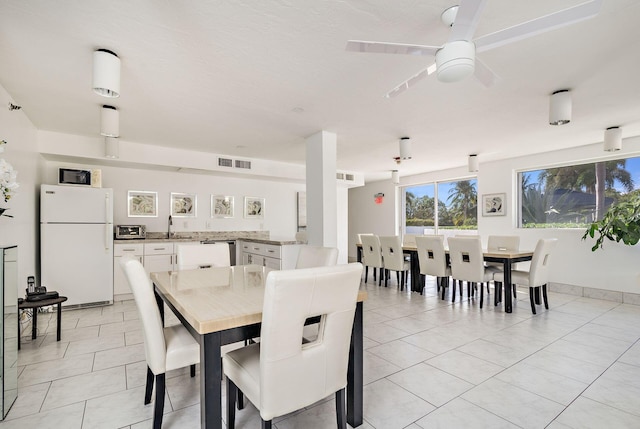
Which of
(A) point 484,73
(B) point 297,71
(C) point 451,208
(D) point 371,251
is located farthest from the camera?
(C) point 451,208

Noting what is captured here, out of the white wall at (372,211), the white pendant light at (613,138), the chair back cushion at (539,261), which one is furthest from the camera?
the white wall at (372,211)

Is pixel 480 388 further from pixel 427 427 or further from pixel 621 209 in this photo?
pixel 621 209

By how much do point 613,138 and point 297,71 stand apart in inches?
168

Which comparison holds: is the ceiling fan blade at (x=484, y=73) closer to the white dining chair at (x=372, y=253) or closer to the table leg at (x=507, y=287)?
the table leg at (x=507, y=287)

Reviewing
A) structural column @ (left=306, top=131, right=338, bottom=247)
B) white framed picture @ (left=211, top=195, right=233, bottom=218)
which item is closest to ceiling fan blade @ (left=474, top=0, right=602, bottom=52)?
structural column @ (left=306, top=131, right=338, bottom=247)

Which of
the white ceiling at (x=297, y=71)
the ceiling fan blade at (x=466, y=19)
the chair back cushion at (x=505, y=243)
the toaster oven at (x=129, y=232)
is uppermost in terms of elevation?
the white ceiling at (x=297, y=71)

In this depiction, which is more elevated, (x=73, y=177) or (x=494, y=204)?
(x=73, y=177)

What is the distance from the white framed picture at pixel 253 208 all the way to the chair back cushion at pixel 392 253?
2526 mm

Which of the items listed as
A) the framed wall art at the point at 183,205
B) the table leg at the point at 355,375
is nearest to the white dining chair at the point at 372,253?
the framed wall art at the point at 183,205

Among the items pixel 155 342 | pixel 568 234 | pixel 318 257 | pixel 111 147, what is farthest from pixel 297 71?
pixel 568 234

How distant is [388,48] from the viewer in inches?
69.6

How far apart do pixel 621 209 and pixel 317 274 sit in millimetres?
1959

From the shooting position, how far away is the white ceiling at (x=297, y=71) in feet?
5.97

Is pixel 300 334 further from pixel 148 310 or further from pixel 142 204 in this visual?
pixel 142 204
